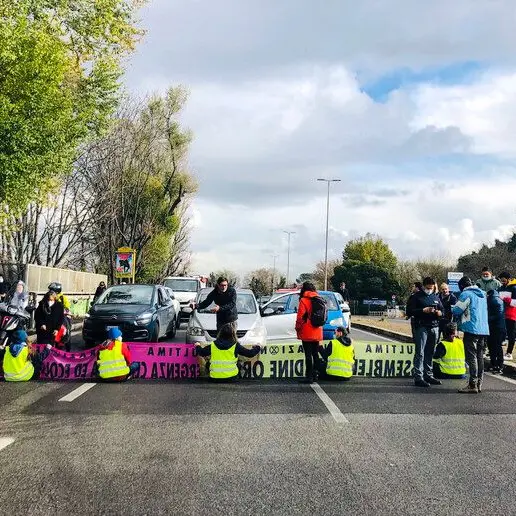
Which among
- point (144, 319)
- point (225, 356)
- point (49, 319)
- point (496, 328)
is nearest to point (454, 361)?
point (496, 328)

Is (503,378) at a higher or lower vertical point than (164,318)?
lower

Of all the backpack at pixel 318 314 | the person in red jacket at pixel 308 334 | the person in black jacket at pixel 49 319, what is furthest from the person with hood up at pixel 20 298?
the backpack at pixel 318 314

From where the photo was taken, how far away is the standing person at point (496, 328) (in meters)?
12.8

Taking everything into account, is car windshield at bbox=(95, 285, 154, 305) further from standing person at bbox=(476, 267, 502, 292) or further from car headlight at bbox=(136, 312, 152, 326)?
standing person at bbox=(476, 267, 502, 292)

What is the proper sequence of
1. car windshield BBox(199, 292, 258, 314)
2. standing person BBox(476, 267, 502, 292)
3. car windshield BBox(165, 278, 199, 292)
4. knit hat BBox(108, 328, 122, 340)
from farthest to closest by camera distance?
car windshield BBox(165, 278, 199, 292), car windshield BBox(199, 292, 258, 314), standing person BBox(476, 267, 502, 292), knit hat BBox(108, 328, 122, 340)

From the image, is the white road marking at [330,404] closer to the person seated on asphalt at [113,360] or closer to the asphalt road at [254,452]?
the asphalt road at [254,452]

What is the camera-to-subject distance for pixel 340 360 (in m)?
11.4

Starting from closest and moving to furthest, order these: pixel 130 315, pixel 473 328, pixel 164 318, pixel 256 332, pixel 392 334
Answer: pixel 473 328, pixel 256 332, pixel 130 315, pixel 164 318, pixel 392 334

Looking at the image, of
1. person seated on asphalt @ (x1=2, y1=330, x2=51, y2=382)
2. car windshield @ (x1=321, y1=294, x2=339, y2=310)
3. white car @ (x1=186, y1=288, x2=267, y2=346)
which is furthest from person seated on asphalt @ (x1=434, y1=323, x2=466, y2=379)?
person seated on asphalt @ (x1=2, y1=330, x2=51, y2=382)

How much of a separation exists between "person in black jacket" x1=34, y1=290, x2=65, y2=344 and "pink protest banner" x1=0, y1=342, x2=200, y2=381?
52 cm

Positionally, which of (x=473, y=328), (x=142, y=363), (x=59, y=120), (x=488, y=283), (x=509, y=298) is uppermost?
(x=59, y=120)

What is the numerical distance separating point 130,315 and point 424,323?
7.91 meters

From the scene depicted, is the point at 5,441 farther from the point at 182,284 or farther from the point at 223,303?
the point at 182,284

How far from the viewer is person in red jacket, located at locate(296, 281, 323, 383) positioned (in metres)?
11.0
